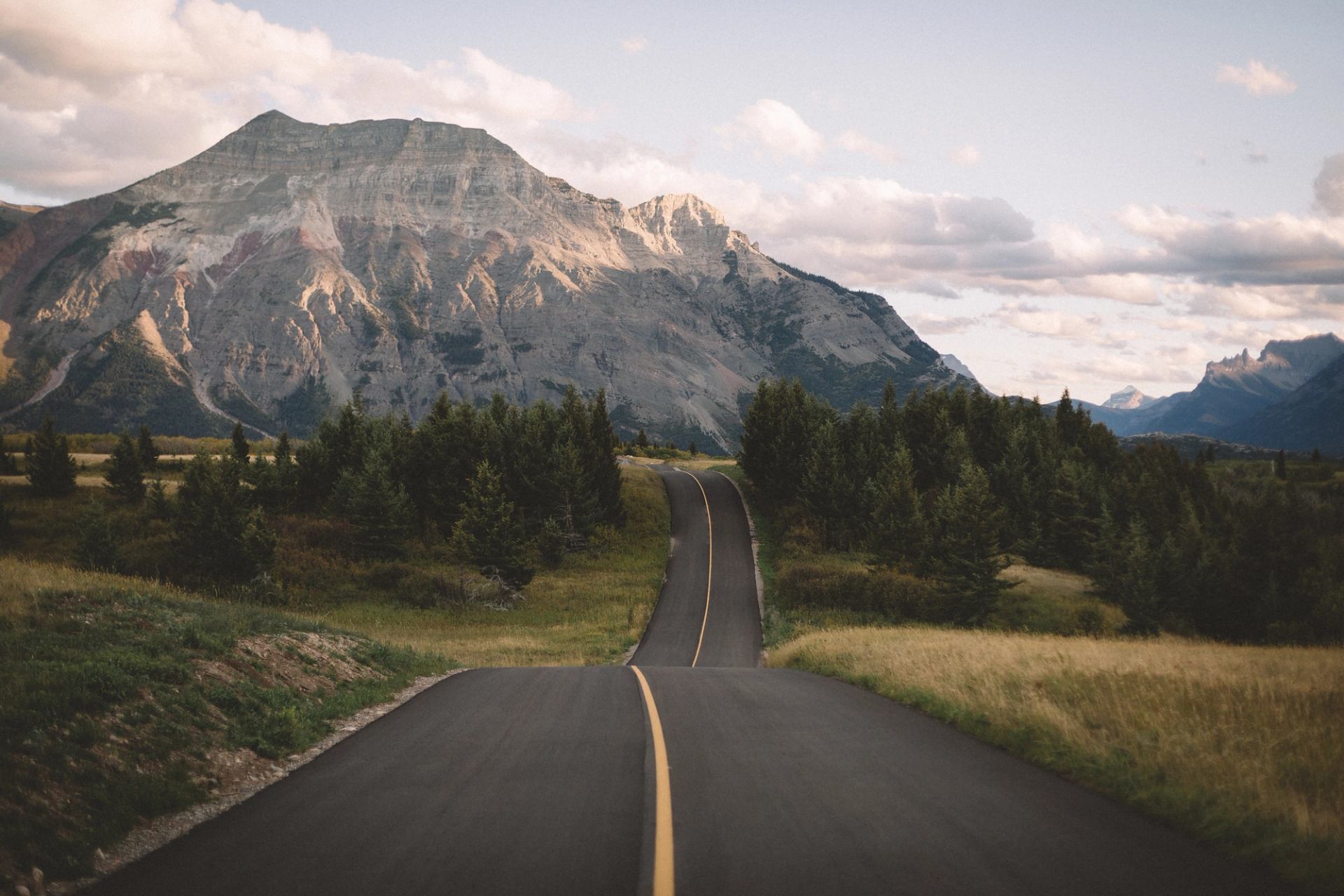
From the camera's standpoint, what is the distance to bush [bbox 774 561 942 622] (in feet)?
137

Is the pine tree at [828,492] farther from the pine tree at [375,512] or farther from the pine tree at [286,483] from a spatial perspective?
the pine tree at [286,483]

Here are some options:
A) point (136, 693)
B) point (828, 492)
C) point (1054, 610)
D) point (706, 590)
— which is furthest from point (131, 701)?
point (828, 492)

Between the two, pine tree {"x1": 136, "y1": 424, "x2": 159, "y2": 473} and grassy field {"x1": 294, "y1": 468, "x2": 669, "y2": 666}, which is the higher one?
pine tree {"x1": 136, "y1": 424, "x2": 159, "y2": 473}

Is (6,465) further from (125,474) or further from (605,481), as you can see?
(605,481)

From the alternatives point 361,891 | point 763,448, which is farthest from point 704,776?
point 763,448

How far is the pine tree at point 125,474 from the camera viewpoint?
5600cm

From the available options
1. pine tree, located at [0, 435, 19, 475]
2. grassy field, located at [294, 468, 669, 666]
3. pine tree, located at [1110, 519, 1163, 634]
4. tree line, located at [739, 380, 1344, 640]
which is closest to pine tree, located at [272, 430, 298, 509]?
grassy field, located at [294, 468, 669, 666]

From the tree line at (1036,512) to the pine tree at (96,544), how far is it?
42.6 m

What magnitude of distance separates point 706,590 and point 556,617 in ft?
41.5

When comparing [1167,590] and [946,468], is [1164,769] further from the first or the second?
[946,468]

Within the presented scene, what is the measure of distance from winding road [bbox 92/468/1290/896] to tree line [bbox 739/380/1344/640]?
33.0 m

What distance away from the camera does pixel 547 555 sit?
55.7 meters

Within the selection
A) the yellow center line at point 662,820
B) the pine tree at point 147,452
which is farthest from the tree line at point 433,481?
the yellow center line at point 662,820

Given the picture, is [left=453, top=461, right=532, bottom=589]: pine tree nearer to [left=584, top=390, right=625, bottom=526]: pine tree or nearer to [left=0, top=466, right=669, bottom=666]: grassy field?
[left=0, top=466, right=669, bottom=666]: grassy field
